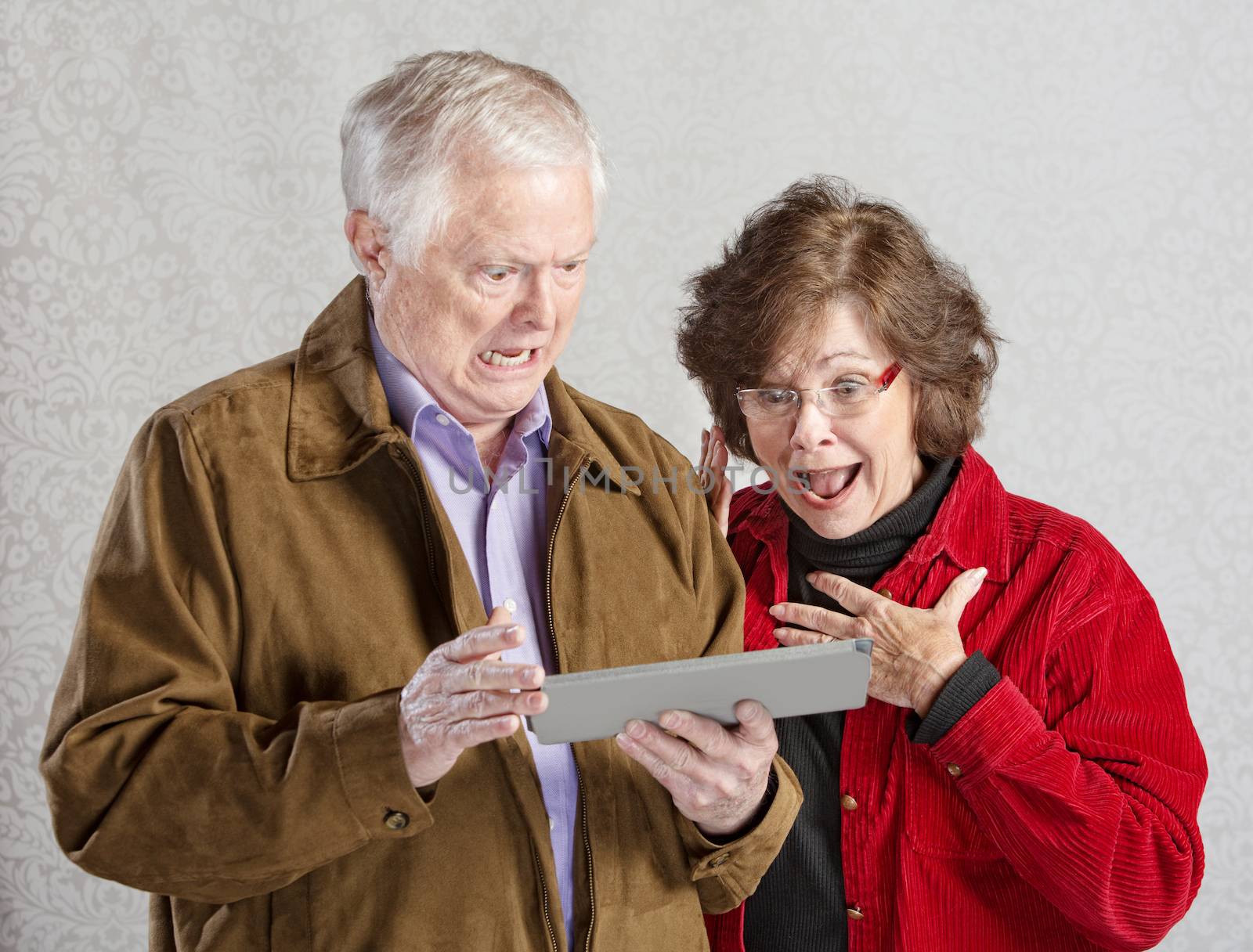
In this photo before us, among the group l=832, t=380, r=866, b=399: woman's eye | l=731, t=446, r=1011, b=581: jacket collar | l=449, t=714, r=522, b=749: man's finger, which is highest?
l=832, t=380, r=866, b=399: woman's eye

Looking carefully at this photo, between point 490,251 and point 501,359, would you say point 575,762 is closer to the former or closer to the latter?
point 501,359

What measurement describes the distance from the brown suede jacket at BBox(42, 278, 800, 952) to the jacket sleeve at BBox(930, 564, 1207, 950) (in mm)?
301

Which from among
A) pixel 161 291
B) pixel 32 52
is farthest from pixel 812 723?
pixel 32 52

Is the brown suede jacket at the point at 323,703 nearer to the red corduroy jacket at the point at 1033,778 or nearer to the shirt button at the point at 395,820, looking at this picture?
the shirt button at the point at 395,820

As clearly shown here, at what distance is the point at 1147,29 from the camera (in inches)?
120

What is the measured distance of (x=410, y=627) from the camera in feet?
5.14

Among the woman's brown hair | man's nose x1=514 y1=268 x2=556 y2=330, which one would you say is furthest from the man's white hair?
the woman's brown hair

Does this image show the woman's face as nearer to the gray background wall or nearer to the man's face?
the man's face

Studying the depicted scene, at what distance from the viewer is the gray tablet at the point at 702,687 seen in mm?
1313

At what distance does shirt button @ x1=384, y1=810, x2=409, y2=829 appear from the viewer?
142cm

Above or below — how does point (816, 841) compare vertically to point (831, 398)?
below

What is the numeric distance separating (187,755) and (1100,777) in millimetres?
1203

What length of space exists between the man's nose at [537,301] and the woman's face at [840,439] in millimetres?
491

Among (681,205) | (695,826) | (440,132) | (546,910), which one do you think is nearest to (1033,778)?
(695,826)
